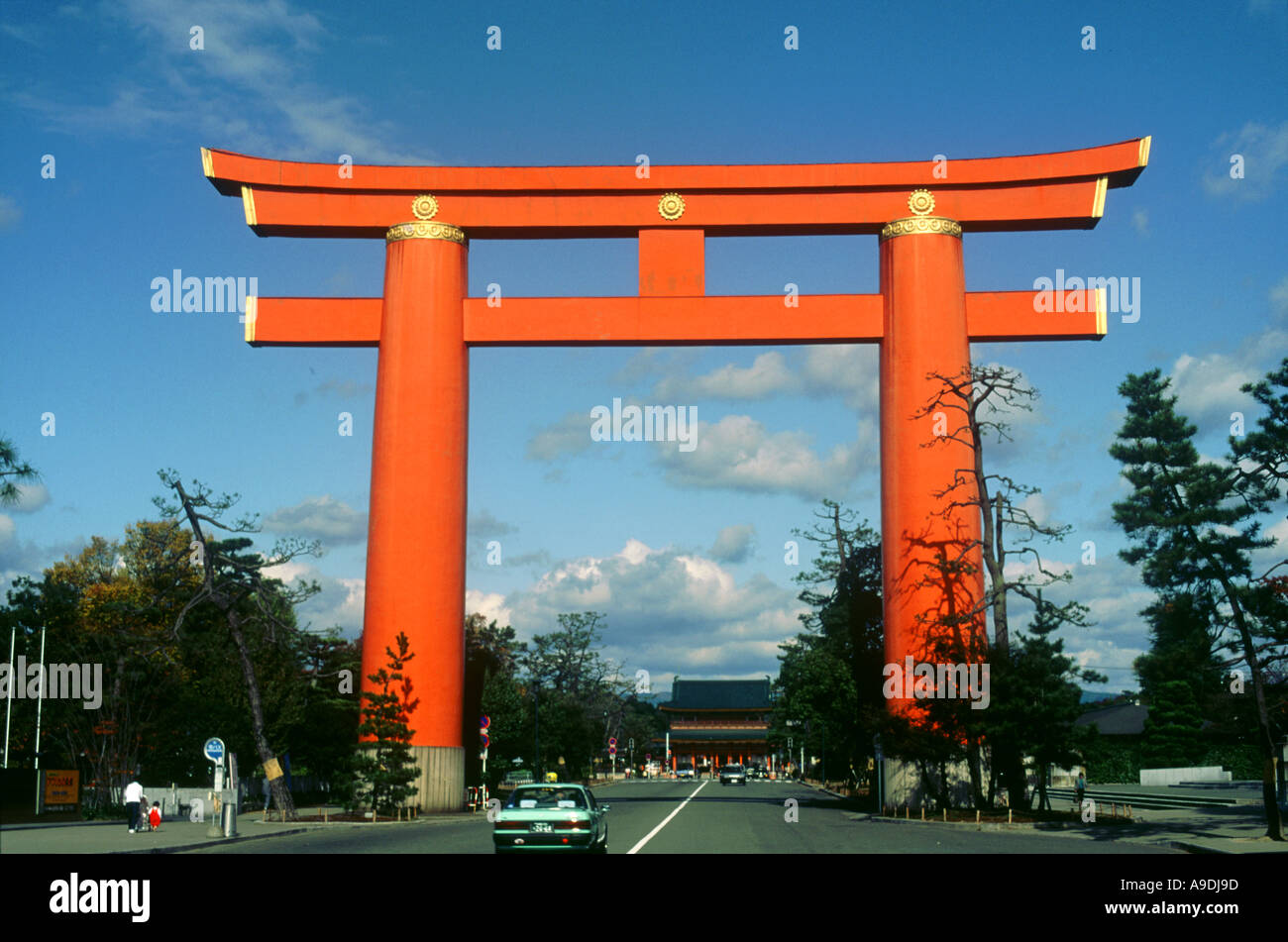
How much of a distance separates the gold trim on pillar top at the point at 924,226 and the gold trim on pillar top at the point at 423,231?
14126 millimetres

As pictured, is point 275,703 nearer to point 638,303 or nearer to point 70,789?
point 70,789

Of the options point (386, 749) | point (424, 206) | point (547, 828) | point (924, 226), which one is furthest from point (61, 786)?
point (924, 226)

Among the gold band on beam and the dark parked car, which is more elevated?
the gold band on beam

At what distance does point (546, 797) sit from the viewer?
2097 centimetres

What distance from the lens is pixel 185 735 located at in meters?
49.3

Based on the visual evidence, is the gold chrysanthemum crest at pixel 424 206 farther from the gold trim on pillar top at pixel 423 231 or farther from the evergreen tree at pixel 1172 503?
the evergreen tree at pixel 1172 503

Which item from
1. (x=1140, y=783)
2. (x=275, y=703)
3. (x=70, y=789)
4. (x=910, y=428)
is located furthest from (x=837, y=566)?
(x=70, y=789)

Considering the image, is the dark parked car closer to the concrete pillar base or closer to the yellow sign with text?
the concrete pillar base

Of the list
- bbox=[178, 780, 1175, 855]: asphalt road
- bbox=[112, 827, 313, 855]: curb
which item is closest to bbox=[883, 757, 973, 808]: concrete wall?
bbox=[178, 780, 1175, 855]: asphalt road

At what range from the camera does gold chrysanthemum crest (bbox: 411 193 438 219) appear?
40438 mm

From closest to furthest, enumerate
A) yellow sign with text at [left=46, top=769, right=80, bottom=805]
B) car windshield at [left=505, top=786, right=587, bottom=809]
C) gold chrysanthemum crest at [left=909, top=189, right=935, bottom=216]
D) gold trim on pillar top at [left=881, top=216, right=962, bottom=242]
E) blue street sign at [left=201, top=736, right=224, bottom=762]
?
car windshield at [left=505, top=786, right=587, bottom=809] → blue street sign at [left=201, top=736, right=224, bottom=762] → yellow sign with text at [left=46, top=769, right=80, bottom=805] → gold trim on pillar top at [left=881, top=216, right=962, bottom=242] → gold chrysanthemum crest at [left=909, top=189, right=935, bottom=216]

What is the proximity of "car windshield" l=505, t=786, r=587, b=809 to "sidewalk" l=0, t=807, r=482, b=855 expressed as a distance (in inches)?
297

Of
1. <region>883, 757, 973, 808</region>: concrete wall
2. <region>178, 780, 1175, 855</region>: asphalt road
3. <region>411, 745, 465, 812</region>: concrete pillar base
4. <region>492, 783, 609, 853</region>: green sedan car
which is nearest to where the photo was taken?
<region>492, 783, 609, 853</region>: green sedan car

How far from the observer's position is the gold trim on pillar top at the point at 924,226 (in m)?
39.2
